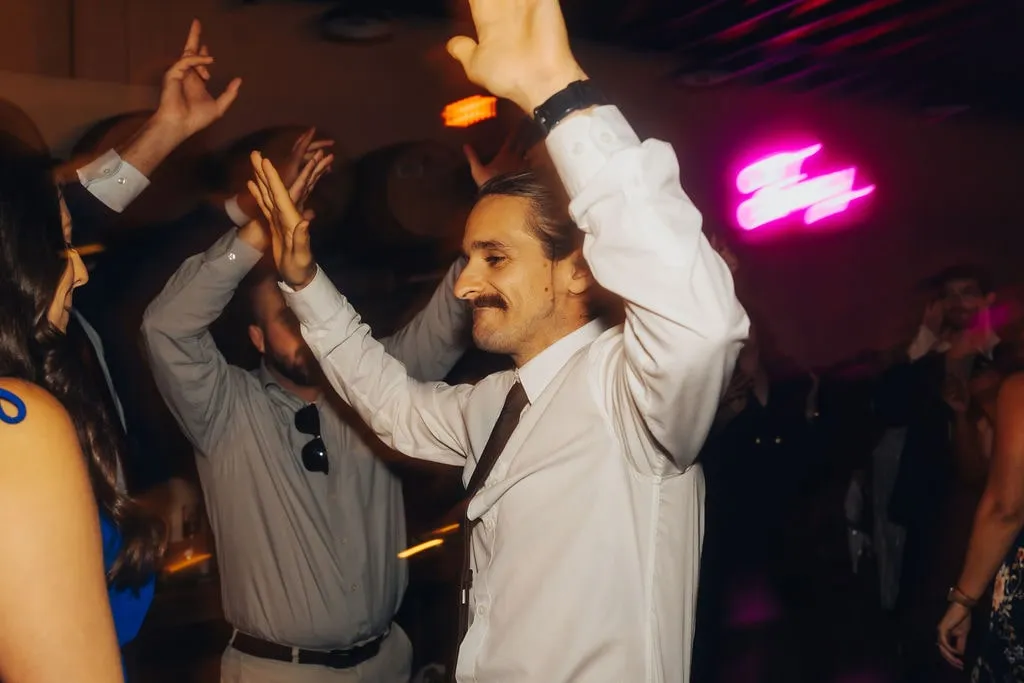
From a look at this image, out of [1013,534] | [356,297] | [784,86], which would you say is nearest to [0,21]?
[356,297]

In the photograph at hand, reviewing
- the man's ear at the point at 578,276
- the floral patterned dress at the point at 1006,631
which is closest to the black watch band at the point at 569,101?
the man's ear at the point at 578,276

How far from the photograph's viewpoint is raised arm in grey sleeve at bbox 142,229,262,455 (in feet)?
7.44

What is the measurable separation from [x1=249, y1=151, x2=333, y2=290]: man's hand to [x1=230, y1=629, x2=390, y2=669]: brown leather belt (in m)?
1.04

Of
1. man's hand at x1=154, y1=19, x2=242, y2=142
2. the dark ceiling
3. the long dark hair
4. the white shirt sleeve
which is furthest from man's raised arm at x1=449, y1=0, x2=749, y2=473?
the dark ceiling

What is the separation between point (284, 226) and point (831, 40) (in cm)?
441

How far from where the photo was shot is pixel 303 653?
230cm

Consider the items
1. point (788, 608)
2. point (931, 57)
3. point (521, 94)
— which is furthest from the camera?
point (931, 57)

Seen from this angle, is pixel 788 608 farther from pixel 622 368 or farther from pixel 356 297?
pixel 622 368

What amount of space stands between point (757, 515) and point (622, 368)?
3.71m

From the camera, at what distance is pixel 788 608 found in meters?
5.18

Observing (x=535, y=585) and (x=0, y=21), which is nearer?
(x=535, y=585)

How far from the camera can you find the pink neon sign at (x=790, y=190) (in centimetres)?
662

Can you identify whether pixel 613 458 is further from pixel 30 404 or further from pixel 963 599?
pixel 963 599

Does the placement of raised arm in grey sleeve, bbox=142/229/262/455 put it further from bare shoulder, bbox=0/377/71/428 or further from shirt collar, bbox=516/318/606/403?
bare shoulder, bbox=0/377/71/428
